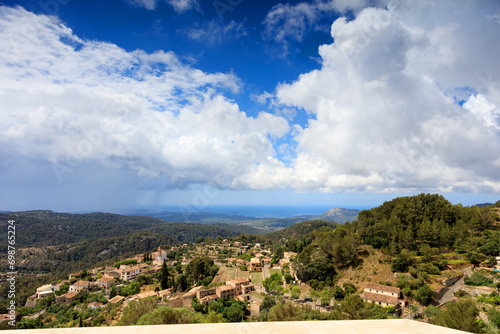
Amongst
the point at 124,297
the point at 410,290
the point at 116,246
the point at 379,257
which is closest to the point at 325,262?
the point at 379,257

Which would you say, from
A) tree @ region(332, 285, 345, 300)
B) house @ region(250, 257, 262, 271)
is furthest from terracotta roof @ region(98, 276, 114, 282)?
tree @ region(332, 285, 345, 300)

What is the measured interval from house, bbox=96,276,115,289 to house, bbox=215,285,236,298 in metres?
16.5

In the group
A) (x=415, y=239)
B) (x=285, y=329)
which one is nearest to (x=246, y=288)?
(x=415, y=239)

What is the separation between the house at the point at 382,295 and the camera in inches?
630

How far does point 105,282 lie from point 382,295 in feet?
101

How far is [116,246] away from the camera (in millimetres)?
68562

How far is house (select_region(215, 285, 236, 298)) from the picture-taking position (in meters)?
20.3

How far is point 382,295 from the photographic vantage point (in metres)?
16.7

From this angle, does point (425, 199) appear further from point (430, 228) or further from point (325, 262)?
point (325, 262)

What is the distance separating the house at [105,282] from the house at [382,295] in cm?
2875

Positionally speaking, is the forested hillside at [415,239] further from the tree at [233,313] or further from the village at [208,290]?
the tree at [233,313]

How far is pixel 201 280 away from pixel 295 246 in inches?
733

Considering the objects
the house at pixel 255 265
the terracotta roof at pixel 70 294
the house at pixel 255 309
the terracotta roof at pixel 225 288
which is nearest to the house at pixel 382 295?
the house at pixel 255 309

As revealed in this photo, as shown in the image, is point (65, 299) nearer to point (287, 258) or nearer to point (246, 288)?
point (246, 288)
